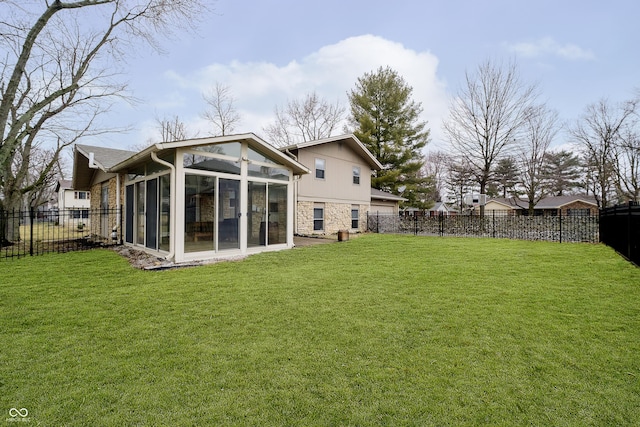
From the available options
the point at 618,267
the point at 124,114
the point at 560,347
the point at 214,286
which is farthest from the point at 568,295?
the point at 124,114

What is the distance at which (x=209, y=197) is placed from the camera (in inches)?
300

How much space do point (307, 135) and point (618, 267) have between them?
74.6ft

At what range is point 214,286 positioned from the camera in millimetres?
5246

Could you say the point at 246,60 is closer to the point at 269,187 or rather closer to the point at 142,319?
the point at 269,187

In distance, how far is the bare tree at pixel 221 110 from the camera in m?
23.5

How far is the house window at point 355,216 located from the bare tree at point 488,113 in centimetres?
780

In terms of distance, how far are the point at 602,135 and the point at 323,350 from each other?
1116 inches

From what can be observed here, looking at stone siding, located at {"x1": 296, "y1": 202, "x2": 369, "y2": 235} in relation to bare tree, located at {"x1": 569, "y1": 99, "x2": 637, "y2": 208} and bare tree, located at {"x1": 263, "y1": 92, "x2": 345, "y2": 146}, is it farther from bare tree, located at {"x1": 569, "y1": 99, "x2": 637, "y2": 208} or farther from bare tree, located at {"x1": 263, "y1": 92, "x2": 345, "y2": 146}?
bare tree, located at {"x1": 569, "y1": 99, "x2": 637, "y2": 208}

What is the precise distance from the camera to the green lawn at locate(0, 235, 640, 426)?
81.4 inches

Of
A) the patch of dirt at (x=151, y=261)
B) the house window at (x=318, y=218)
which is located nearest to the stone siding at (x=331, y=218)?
the house window at (x=318, y=218)

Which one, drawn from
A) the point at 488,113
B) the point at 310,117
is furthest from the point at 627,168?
the point at 310,117

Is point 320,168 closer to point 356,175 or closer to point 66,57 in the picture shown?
point 356,175

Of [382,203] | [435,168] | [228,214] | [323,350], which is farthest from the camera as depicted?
[435,168]
